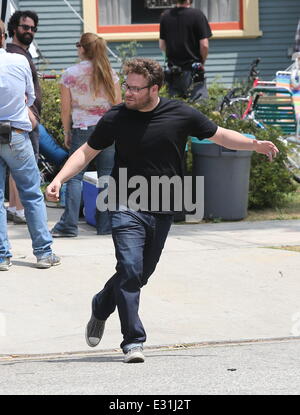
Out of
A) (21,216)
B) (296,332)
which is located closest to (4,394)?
(296,332)

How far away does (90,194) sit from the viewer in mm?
10938

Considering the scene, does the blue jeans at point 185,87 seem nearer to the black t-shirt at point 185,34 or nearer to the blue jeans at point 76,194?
the black t-shirt at point 185,34

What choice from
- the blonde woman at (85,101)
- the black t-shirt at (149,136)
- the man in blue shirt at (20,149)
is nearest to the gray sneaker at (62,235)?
the blonde woman at (85,101)

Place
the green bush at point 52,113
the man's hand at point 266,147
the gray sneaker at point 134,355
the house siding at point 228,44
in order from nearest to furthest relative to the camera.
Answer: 1. the gray sneaker at point 134,355
2. the man's hand at point 266,147
3. the green bush at point 52,113
4. the house siding at point 228,44

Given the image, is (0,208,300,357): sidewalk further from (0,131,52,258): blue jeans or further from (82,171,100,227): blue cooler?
(82,171,100,227): blue cooler

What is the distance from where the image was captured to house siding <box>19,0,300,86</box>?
55.5 ft

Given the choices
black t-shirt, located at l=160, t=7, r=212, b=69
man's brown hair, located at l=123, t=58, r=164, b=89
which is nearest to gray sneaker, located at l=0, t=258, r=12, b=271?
man's brown hair, located at l=123, t=58, r=164, b=89

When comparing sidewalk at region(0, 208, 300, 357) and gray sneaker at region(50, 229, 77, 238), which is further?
gray sneaker at region(50, 229, 77, 238)

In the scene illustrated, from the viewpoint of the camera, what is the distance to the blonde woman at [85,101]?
395 inches

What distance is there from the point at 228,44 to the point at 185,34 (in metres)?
3.89

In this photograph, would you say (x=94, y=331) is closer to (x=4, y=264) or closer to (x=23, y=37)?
(x=4, y=264)

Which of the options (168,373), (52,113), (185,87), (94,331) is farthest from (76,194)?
(168,373)

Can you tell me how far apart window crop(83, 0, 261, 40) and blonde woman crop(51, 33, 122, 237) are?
6.77 metres

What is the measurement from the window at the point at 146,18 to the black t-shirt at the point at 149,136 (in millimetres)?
10428
